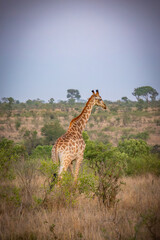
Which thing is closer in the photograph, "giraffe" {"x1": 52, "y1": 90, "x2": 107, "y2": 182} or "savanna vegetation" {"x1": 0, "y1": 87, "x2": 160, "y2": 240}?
"savanna vegetation" {"x1": 0, "y1": 87, "x2": 160, "y2": 240}

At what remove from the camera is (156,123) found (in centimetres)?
2686

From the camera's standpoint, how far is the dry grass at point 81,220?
128 inches

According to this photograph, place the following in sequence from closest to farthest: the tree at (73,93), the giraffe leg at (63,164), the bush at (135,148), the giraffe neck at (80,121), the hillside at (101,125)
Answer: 1. the giraffe leg at (63,164)
2. the giraffe neck at (80,121)
3. the bush at (135,148)
4. the hillside at (101,125)
5. the tree at (73,93)

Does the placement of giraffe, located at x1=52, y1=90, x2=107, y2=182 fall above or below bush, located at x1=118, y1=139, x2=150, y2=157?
above

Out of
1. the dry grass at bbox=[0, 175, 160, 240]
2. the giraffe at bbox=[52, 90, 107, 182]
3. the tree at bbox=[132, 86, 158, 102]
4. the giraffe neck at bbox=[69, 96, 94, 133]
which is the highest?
the tree at bbox=[132, 86, 158, 102]

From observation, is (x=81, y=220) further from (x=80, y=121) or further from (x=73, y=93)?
(x=73, y=93)

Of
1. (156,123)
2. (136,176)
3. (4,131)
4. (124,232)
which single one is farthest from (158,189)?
(156,123)

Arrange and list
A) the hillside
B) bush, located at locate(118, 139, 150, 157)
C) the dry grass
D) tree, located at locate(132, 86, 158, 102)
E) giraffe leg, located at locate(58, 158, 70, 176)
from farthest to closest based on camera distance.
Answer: tree, located at locate(132, 86, 158, 102) < the hillside < bush, located at locate(118, 139, 150, 157) < giraffe leg, located at locate(58, 158, 70, 176) < the dry grass

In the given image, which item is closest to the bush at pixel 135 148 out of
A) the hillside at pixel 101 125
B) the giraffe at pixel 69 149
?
the giraffe at pixel 69 149

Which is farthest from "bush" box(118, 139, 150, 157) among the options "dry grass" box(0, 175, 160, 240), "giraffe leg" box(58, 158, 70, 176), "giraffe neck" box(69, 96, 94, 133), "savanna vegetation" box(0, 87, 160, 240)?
"giraffe leg" box(58, 158, 70, 176)

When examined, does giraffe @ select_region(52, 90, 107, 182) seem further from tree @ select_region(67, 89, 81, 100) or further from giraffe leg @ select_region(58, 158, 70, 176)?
tree @ select_region(67, 89, 81, 100)

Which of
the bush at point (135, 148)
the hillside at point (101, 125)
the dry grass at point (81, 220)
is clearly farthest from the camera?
the hillside at point (101, 125)

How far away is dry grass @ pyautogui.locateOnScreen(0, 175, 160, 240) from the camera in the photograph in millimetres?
3254

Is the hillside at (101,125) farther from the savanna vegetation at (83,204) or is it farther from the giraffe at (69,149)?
the giraffe at (69,149)
